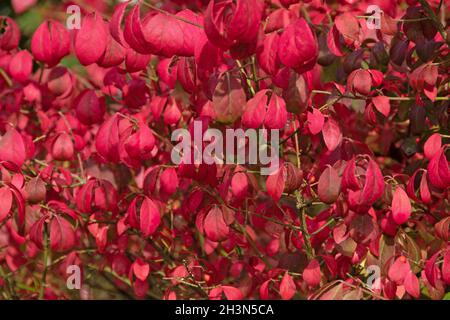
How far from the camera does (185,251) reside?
91.1 inches

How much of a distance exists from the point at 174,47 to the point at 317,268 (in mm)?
667

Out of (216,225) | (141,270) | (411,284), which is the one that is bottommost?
(141,270)

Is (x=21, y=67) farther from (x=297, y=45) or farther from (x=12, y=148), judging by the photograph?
(x=297, y=45)

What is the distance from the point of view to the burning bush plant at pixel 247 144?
1490 mm

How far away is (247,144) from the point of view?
1788 millimetres

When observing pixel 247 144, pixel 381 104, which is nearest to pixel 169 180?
pixel 247 144

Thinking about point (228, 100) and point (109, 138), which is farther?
point (109, 138)

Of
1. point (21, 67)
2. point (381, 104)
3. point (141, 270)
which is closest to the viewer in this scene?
point (381, 104)

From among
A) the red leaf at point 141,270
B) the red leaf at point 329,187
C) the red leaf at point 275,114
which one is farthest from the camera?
the red leaf at point 141,270

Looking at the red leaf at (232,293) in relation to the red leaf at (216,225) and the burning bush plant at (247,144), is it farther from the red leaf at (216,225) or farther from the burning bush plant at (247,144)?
the red leaf at (216,225)

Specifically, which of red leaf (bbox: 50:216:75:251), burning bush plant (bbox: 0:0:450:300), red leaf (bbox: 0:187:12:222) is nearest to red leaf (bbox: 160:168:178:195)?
burning bush plant (bbox: 0:0:450:300)

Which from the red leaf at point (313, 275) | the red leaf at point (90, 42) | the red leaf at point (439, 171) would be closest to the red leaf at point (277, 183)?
the red leaf at point (313, 275)

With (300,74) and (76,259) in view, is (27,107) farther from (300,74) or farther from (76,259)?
(300,74)
